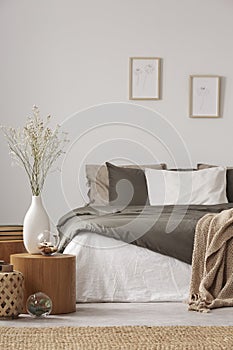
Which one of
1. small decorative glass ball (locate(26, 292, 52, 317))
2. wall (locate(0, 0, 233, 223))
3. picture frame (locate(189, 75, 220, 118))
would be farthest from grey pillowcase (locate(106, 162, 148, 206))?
small decorative glass ball (locate(26, 292, 52, 317))

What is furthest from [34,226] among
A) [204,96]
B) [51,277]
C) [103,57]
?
[204,96]

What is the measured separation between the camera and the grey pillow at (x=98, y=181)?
20.7ft

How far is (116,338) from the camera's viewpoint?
3486 mm

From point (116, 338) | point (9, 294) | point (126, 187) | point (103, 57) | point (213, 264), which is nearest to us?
point (116, 338)

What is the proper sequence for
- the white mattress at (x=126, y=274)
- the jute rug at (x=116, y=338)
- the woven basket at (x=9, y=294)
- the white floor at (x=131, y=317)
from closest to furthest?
the jute rug at (x=116, y=338) → the white floor at (x=131, y=317) → the woven basket at (x=9, y=294) → the white mattress at (x=126, y=274)

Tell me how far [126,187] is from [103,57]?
1.29 meters

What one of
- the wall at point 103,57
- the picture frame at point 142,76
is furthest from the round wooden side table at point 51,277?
the picture frame at point 142,76

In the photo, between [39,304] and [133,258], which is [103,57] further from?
[39,304]

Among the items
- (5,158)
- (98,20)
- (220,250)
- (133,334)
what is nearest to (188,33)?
(98,20)

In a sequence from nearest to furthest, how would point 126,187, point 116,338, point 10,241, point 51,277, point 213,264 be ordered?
point 116,338, point 51,277, point 213,264, point 10,241, point 126,187

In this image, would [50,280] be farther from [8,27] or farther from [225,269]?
[8,27]

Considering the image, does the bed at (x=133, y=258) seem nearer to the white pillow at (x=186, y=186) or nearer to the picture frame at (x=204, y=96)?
the white pillow at (x=186, y=186)

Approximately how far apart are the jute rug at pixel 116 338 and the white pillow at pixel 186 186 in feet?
8.00

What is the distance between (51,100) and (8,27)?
69 centimetres
